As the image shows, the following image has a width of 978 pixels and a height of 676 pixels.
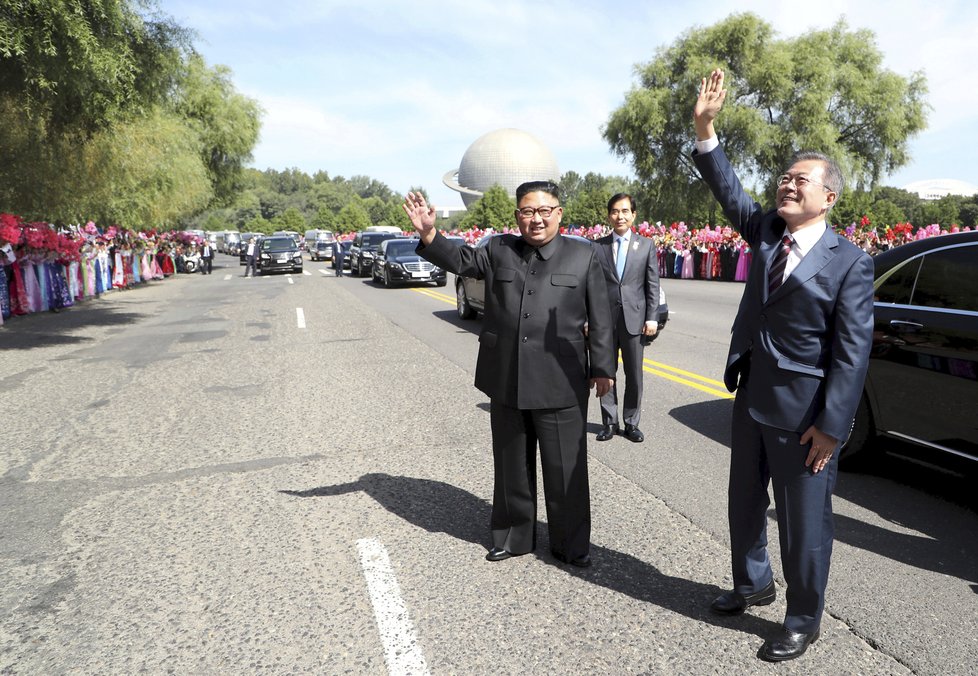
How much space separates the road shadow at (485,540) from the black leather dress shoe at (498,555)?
2.1 inches

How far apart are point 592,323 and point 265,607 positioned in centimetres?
199

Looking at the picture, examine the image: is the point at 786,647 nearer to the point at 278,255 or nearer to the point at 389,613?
the point at 389,613

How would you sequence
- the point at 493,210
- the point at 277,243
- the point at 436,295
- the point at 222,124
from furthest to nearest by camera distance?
the point at 493,210 → the point at 222,124 → the point at 277,243 → the point at 436,295

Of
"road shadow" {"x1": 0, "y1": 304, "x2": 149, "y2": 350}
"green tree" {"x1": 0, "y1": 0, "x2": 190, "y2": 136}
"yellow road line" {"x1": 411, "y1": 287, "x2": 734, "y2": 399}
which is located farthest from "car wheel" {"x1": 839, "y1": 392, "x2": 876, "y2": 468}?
"road shadow" {"x1": 0, "y1": 304, "x2": 149, "y2": 350}

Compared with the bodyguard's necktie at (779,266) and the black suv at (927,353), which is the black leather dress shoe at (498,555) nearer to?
the bodyguard's necktie at (779,266)

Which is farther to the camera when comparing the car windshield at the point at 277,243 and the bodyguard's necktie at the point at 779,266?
the car windshield at the point at 277,243

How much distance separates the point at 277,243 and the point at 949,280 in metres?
32.6

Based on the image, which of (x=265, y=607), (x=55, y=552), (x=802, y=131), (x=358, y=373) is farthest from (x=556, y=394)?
(x=802, y=131)

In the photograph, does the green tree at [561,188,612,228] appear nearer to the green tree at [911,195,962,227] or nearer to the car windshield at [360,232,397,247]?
the green tree at [911,195,962,227]

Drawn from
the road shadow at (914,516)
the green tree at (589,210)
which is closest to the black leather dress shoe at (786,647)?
the road shadow at (914,516)

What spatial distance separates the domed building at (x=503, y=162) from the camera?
150 metres

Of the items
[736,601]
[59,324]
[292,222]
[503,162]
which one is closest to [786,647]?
[736,601]

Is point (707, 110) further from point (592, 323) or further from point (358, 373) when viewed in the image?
point (358, 373)

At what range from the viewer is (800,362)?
2.69 meters
